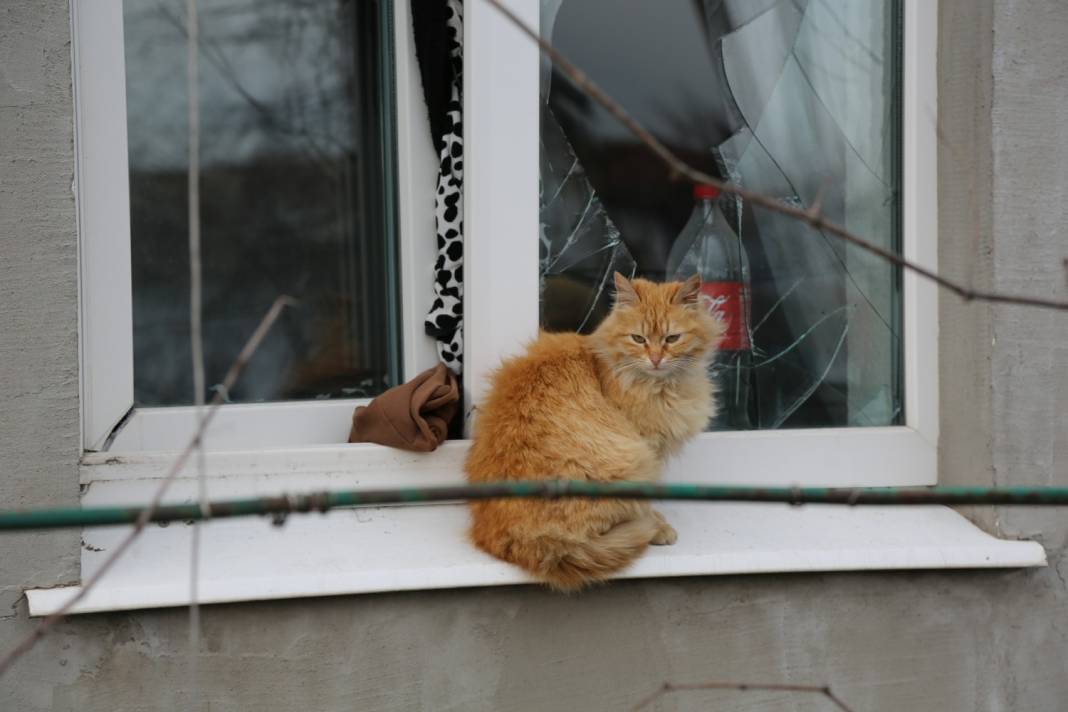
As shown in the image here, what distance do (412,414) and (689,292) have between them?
72cm

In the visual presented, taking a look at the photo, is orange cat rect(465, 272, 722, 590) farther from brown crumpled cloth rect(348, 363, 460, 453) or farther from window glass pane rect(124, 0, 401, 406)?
window glass pane rect(124, 0, 401, 406)

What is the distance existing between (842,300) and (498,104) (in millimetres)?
1088

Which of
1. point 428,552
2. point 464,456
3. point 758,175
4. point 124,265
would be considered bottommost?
point 428,552

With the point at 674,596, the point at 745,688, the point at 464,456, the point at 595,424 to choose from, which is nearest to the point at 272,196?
the point at 464,456

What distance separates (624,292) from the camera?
7.50ft

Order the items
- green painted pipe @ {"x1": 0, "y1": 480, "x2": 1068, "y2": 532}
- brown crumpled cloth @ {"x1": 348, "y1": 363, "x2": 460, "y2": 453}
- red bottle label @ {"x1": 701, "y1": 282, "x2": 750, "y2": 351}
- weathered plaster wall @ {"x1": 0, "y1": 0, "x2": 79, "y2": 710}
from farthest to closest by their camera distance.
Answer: red bottle label @ {"x1": 701, "y1": 282, "x2": 750, "y2": 351} < brown crumpled cloth @ {"x1": 348, "y1": 363, "x2": 460, "y2": 453} < weathered plaster wall @ {"x1": 0, "y1": 0, "x2": 79, "y2": 710} < green painted pipe @ {"x1": 0, "y1": 480, "x2": 1068, "y2": 532}

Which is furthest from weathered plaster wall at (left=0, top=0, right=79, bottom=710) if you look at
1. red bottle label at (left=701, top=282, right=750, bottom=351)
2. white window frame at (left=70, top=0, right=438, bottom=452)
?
red bottle label at (left=701, top=282, right=750, bottom=351)

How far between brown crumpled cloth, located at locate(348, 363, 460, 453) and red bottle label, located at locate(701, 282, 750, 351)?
758mm

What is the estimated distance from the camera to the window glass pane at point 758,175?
100.0 inches

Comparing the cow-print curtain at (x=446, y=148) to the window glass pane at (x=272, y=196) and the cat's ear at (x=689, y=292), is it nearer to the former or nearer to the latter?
the window glass pane at (x=272, y=196)

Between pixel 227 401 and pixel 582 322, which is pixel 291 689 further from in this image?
pixel 582 322

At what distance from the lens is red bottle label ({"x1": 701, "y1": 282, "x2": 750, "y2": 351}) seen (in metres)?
2.64

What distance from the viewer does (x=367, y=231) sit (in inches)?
100

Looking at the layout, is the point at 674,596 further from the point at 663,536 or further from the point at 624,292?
the point at 624,292
